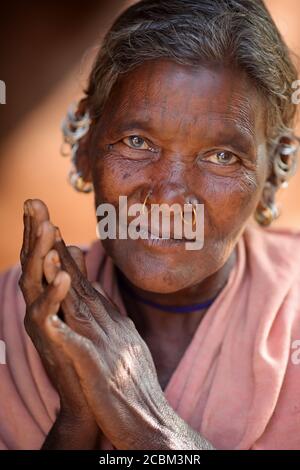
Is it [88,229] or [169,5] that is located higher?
[169,5]

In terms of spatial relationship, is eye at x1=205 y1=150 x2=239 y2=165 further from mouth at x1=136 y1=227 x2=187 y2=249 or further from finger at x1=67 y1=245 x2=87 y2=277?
finger at x1=67 y1=245 x2=87 y2=277

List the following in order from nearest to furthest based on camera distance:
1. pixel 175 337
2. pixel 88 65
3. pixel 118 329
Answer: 1. pixel 118 329
2. pixel 175 337
3. pixel 88 65

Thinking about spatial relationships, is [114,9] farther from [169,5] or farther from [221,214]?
[221,214]

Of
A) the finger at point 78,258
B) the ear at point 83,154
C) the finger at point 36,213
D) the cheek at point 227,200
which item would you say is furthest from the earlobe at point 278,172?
the finger at point 36,213

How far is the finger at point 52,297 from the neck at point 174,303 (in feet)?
2.61

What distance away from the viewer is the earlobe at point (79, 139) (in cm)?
275

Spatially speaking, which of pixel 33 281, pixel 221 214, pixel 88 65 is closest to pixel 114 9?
pixel 88 65

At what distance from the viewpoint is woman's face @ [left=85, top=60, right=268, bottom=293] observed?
2.25 meters

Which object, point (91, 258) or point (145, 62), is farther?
point (91, 258)

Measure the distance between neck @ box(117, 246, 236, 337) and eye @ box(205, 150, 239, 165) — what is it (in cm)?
43

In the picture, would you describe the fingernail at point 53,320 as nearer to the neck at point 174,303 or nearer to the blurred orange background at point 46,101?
the neck at point 174,303

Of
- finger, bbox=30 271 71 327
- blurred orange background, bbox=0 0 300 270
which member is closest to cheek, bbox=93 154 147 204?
finger, bbox=30 271 71 327

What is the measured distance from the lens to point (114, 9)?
5.05 metres

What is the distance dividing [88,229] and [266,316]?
2.34 m
